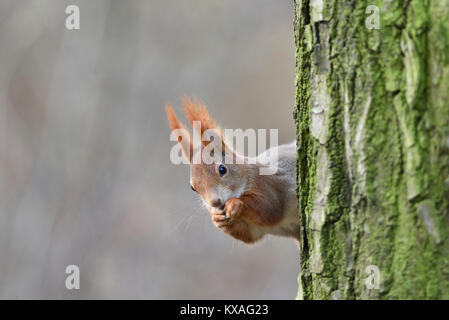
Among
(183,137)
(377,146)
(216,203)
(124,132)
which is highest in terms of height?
(124,132)

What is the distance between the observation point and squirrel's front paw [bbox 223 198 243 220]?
6.52 feet

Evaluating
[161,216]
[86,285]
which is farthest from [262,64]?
[86,285]

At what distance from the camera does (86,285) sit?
16.8 ft

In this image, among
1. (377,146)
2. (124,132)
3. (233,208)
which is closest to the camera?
(377,146)

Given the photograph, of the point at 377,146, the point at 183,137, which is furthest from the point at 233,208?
the point at 377,146

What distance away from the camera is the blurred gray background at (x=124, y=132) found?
4.88 metres

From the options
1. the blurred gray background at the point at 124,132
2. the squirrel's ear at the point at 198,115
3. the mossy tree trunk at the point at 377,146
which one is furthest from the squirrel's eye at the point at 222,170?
the blurred gray background at the point at 124,132

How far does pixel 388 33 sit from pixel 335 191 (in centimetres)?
34

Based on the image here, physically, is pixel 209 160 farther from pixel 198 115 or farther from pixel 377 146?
pixel 377 146

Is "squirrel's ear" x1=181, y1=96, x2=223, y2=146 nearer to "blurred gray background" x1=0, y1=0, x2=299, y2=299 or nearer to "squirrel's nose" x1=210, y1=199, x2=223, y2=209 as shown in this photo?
"squirrel's nose" x1=210, y1=199, x2=223, y2=209

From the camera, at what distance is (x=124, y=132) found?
5.20 m

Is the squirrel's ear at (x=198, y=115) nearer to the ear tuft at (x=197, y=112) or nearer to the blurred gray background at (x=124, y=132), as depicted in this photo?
the ear tuft at (x=197, y=112)

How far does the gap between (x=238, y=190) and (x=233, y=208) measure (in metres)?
0.12

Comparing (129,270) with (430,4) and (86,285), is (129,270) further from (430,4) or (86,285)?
(430,4)
